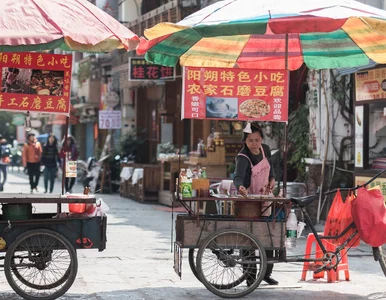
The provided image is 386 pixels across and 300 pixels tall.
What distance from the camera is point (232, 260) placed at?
895cm

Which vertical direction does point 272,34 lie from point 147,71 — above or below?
below

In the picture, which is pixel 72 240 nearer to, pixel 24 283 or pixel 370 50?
pixel 24 283

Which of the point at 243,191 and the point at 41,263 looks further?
the point at 243,191

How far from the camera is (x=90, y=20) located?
9.01 meters

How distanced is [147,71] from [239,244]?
1620cm

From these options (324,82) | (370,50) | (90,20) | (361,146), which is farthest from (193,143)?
(90,20)

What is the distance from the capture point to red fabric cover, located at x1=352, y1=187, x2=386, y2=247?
29.5ft

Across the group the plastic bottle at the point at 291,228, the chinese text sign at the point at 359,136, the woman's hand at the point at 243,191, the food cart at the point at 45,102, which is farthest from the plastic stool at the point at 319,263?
the chinese text sign at the point at 359,136

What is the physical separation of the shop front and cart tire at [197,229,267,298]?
6.09 metres

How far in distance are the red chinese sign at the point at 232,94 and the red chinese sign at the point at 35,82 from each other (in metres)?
1.27

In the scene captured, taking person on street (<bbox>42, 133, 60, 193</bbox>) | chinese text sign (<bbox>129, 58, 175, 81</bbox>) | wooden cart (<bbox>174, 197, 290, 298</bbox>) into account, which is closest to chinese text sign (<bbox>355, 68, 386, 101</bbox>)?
wooden cart (<bbox>174, 197, 290, 298</bbox>)

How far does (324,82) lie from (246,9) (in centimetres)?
823

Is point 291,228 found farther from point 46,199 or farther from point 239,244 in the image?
point 46,199

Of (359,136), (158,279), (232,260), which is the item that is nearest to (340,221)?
(232,260)
